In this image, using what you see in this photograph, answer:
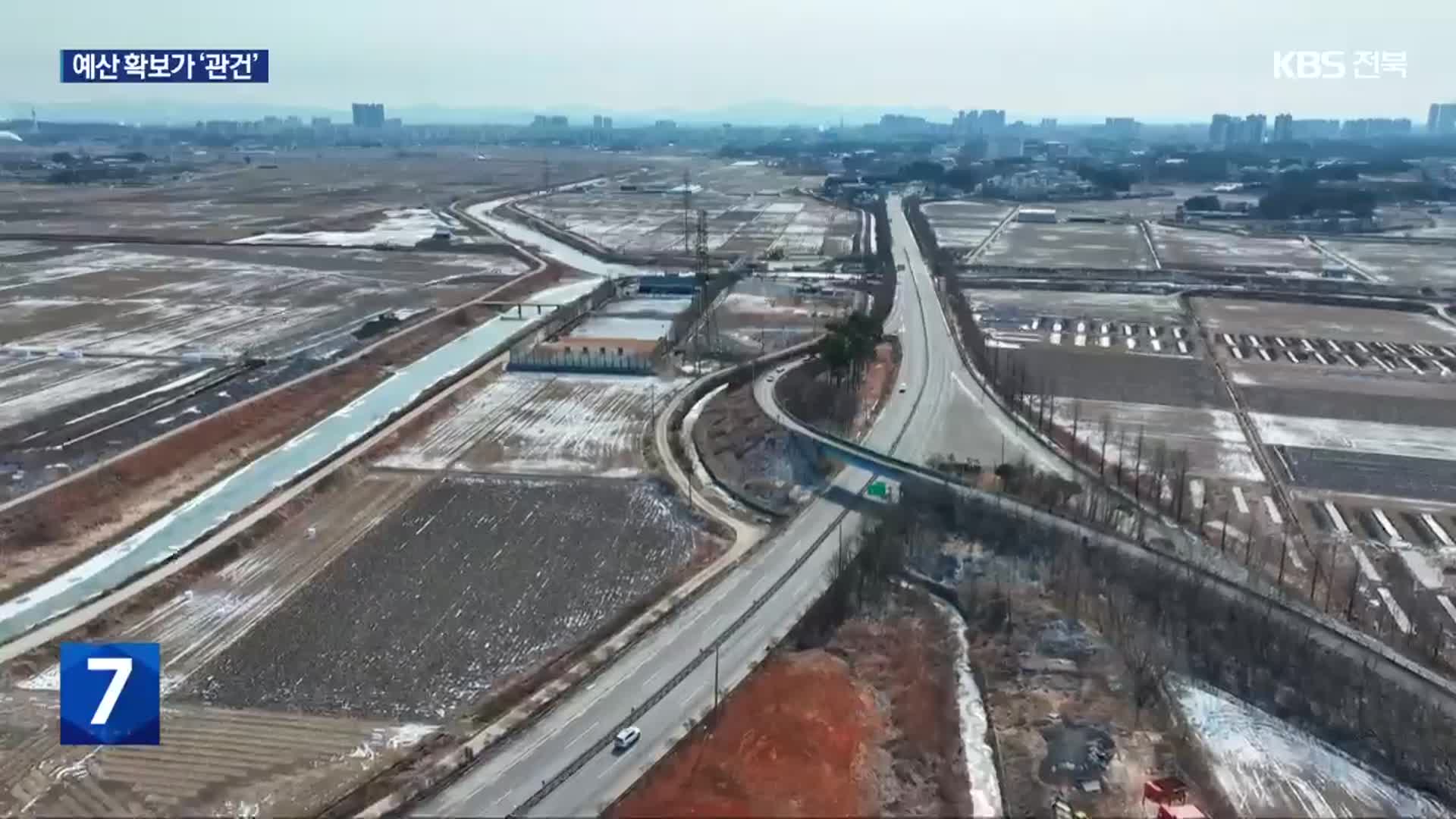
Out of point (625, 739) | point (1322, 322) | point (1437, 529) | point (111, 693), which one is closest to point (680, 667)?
point (625, 739)

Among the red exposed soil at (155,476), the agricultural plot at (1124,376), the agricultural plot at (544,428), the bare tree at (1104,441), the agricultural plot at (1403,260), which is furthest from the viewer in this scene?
the agricultural plot at (1403,260)

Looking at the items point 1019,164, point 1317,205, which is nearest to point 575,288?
point 1317,205

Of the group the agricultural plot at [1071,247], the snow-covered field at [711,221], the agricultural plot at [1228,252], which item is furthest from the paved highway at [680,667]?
the agricultural plot at [1228,252]

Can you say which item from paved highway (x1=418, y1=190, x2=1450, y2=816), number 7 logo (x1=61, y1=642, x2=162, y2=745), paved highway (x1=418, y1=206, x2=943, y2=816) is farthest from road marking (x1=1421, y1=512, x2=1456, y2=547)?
number 7 logo (x1=61, y1=642, x2=162, y2=745)

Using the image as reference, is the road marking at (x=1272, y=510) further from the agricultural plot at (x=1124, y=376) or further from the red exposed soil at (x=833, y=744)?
the red exposed soil at (x=833, y=744)

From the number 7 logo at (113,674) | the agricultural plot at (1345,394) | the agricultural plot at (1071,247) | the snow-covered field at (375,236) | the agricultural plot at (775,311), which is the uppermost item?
the agricultural plot at (1071,247)

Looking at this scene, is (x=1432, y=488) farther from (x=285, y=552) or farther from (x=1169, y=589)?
(x=285, y=552)

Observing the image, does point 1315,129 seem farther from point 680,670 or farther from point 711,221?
point 680,670
